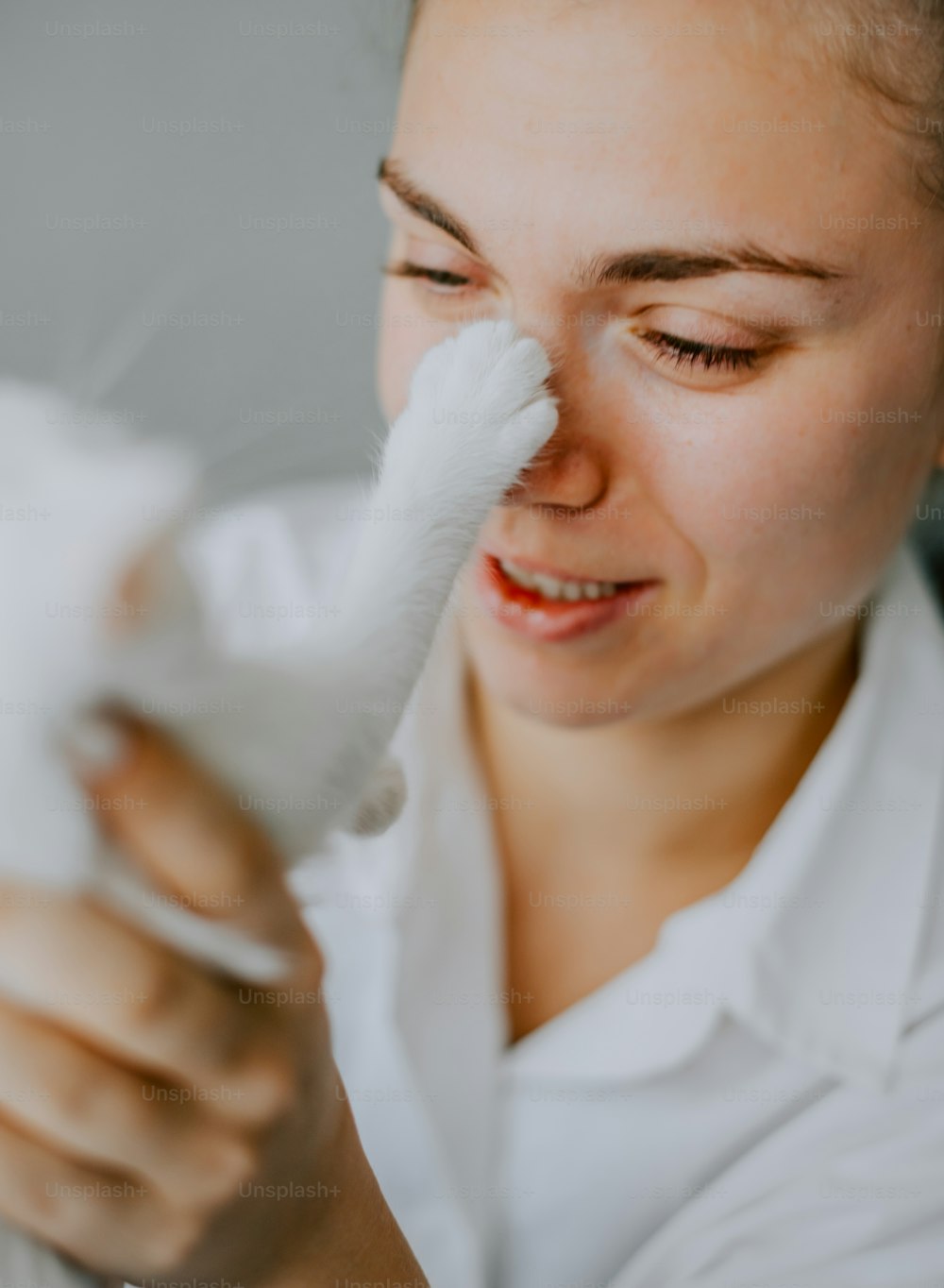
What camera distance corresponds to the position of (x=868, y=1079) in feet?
2.67

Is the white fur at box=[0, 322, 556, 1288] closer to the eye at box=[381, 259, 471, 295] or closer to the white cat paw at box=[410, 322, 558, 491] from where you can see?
the white cat paw at box=[410, 322, 558, 491]

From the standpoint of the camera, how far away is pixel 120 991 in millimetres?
313

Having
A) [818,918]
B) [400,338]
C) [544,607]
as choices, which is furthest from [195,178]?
[818,918]

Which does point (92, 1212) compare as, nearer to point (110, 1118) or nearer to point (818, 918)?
point (110, 1118)

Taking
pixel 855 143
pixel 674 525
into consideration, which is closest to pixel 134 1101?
pixel 674 525

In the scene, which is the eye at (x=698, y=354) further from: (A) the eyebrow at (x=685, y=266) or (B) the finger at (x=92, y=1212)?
(B) the finger at (x=92, y=1212)

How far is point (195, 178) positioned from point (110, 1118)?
1037 mm

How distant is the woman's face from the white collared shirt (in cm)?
22

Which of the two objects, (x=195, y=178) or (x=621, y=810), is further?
(x=195, y=178)

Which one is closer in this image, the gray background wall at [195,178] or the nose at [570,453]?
the nose at [570,453]

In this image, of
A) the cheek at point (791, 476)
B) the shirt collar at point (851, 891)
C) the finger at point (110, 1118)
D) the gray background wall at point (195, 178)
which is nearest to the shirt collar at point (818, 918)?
the shirt collar at point (851, 891)

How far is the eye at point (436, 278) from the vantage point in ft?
2.16

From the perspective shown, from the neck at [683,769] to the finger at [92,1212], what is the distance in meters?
0.52

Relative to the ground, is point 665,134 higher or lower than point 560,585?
higher
